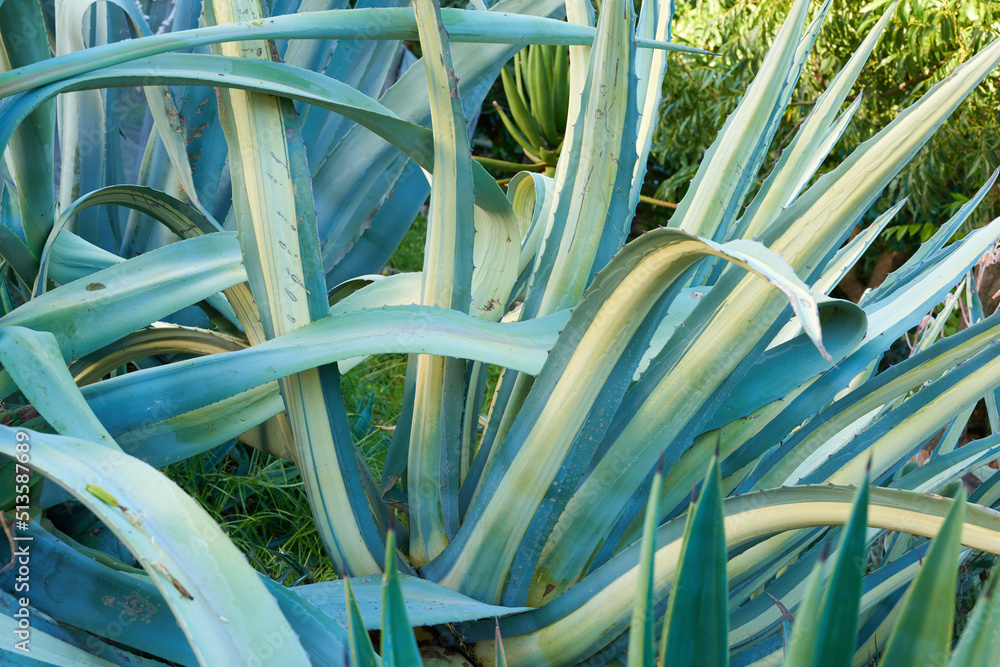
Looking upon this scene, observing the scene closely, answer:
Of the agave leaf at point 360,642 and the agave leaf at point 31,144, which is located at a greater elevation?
the agave leaf at point 31,144

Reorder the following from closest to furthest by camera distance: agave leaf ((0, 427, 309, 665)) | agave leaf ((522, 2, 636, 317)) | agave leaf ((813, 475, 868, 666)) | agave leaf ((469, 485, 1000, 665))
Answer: agave leaf ((813, 475, 868, 666)) < agave leaf ((0, 427, 309, 665)) < agave leaf ((469, 485, 1000, 665)) < agave leaf ((522, 2, 636, 317))

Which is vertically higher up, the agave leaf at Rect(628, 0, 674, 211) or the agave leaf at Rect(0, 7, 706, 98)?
the agave leaf at Rect(628, 0, 674, 211)

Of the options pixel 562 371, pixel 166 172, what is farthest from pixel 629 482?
pixel 166 172

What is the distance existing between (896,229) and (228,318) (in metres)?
2.13

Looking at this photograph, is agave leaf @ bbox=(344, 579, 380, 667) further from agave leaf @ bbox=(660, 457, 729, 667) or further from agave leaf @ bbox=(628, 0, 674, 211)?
agave leaf @ bbox=(628, 0, 674, 211)

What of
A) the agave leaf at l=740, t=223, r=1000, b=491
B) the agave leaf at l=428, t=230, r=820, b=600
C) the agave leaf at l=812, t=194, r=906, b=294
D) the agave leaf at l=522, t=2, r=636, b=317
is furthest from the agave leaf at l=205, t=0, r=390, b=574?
the agave leaf at l=812, t=194, r=906, b=294

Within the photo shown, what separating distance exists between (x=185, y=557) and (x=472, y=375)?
16.6 inches

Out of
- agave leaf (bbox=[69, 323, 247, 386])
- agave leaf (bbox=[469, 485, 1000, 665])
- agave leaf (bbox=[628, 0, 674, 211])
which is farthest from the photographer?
agave leaf (bbox=[628, 0, 674, 211])

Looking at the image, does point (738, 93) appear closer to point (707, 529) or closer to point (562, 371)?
point (562, 371)

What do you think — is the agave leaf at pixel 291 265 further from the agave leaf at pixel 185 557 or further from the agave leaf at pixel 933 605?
the agave leaf at pixel 933 605

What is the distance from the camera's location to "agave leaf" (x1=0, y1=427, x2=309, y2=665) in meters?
0.39

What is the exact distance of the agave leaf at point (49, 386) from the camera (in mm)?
511

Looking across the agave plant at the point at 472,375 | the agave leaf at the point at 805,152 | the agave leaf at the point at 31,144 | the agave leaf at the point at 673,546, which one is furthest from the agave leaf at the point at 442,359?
the agave leaf at the point at 31,144

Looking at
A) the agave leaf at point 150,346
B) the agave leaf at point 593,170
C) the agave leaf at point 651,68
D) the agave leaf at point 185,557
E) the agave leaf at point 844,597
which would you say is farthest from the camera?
the agave leaf at point 651,68
